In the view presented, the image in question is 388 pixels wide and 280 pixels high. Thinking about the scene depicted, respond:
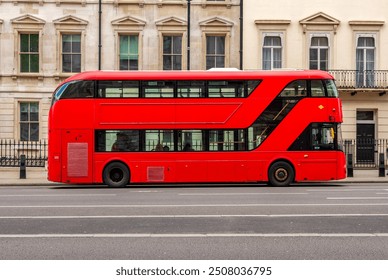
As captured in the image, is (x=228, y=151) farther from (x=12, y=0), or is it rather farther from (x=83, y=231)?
(x=12, y=0)

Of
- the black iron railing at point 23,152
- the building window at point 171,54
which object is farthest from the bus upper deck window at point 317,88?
the black iron railing at point 23,152

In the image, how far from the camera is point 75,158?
2186 cm

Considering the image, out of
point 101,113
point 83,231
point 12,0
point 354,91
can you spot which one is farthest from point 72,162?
point 354,91

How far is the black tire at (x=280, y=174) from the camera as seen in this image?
22109mm

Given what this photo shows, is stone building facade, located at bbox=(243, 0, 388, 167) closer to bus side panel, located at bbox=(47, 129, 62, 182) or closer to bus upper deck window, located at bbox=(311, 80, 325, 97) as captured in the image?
bus upper deck window, located at bbox=(311, 80, 325, 97)

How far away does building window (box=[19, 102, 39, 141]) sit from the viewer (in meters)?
33.0

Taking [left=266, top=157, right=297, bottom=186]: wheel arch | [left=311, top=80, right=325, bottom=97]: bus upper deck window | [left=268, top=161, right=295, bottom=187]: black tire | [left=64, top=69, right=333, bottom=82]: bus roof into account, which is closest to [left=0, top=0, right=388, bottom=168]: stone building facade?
[left=311, top=80, right=325, bottom=97]: bus upper deck window

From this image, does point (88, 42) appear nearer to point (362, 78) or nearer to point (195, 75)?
point (195, 75)

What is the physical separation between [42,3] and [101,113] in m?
13.4

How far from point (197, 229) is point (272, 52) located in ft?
81.2

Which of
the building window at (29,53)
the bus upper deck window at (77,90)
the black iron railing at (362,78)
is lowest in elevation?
the bus upper deck window at (77,90)

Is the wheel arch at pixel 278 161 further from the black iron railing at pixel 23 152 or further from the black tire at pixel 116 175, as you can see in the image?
the black iron railing at pixel 23 152

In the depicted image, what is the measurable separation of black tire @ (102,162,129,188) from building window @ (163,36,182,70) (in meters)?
12.5

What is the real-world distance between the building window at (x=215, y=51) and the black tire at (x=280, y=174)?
12.7 metres
